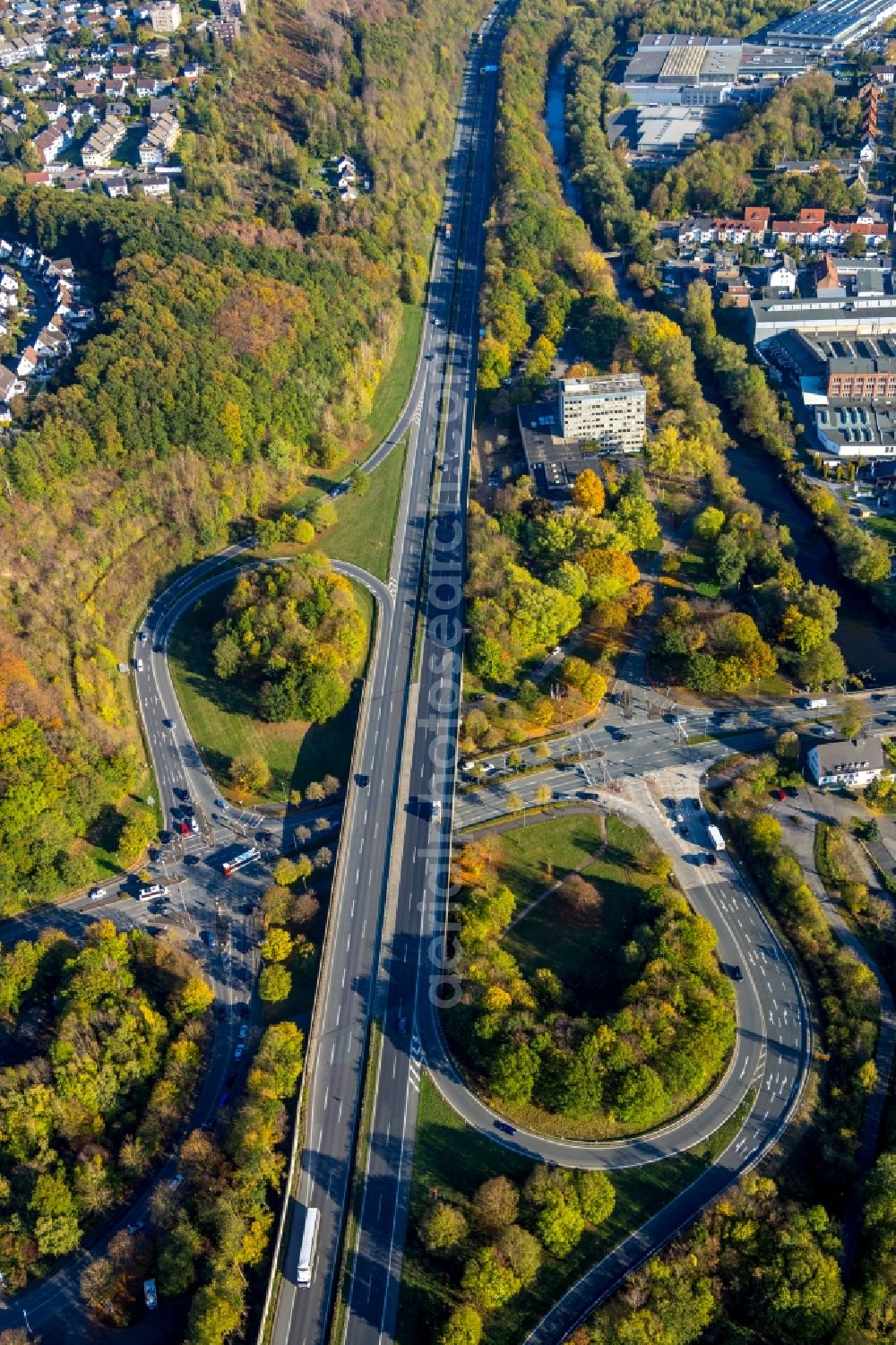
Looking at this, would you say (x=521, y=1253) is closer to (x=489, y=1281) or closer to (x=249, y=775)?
(x=489, y=1281)

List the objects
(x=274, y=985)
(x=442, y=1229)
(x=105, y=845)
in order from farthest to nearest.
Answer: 1. (x=105, y=845)
2. (x=274, y=985)
3. (x=442, y=1229)

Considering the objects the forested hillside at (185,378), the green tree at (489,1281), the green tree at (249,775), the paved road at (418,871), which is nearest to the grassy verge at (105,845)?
the forested hillside at (185,378)

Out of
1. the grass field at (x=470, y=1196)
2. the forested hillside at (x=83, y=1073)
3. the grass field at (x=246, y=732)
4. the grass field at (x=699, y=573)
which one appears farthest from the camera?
the grass field at (x=699, y=573)

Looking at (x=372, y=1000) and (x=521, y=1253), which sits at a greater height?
(x=372, y=1000)

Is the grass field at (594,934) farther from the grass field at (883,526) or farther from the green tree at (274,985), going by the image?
the grass field at (883,526)

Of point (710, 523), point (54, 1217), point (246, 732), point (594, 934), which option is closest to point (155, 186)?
point (710, 523)

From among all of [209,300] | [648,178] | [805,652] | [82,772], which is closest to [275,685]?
[82,772]

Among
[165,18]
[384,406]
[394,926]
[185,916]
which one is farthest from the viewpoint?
[165,18]
